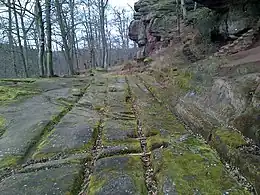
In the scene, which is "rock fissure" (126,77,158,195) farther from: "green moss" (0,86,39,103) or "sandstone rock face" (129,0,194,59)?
"sandstone rock face" (129,0,194,59)

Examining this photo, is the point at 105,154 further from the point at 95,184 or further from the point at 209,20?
the point at 209,20

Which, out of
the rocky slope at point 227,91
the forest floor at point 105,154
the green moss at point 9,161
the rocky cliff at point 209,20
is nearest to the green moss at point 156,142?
the forest floor at point 105,154

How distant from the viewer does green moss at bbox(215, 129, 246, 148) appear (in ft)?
11.0

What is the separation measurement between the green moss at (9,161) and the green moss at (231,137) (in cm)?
284

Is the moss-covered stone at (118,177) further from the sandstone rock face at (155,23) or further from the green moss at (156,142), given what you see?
the sandstone rock face at (155,23)

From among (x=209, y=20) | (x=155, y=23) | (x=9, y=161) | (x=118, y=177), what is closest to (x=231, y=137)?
(x=118, y=177)

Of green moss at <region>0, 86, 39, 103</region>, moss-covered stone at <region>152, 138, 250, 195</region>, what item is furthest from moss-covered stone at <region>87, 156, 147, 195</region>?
green moss at <region>0, 86, 39, 103</region>

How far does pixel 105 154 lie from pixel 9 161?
1.30 metres

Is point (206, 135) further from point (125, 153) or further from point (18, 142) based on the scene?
point (18, 142)

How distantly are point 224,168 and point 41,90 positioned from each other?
6.99 meters

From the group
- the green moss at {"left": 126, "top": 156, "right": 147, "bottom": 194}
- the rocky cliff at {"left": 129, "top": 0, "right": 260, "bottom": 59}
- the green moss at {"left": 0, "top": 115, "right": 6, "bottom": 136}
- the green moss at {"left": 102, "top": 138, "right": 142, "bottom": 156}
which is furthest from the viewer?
the rocky cliff at {"left": 129, "top": 0, "right": 260, "bottom": 59}

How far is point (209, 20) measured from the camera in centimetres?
1120

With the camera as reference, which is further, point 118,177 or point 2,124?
point 2,124

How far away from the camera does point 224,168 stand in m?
2.98
